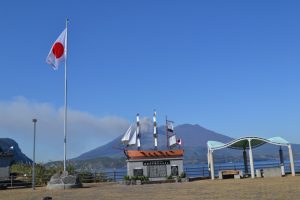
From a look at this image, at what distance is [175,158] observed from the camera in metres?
36.2

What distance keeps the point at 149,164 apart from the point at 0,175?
13324 mm

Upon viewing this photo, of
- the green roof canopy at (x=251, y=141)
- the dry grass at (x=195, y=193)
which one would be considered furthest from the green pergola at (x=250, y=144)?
the dry grass at (x=195, y=193)

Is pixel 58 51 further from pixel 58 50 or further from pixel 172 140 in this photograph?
pixel 172 140

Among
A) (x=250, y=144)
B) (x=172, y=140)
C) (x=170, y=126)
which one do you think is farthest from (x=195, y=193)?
(x=170, y=126)

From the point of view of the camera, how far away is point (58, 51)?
31.1 m

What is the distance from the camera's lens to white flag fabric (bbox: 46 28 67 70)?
101 ft

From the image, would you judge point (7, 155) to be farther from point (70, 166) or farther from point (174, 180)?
point (174, 180)

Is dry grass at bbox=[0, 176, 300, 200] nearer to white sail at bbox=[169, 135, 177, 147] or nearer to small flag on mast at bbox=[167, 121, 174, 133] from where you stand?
white sail at bbox=[169, 135, 177, 147]

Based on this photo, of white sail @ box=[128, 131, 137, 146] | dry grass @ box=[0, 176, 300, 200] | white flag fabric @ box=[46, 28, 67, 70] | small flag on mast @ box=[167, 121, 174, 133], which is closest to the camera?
dry grass @ box=[0, 176, 300, 200]

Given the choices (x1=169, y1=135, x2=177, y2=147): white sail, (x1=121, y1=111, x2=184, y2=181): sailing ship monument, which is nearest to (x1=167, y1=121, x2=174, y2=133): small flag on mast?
(x1=169, y1=135, x2=177, y2=147): white sail

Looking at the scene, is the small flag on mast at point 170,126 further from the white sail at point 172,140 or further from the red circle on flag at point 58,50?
the red circle on flag at point 58,50

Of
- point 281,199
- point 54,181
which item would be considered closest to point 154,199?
point 281,199

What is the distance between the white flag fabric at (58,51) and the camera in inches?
1209

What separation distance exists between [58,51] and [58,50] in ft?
0.28
